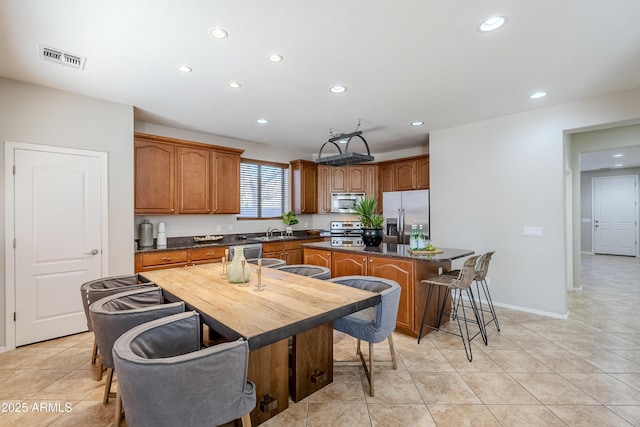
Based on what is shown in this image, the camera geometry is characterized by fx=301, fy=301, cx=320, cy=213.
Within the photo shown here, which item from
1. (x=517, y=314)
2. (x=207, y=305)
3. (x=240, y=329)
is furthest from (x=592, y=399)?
(x=207, y=305)

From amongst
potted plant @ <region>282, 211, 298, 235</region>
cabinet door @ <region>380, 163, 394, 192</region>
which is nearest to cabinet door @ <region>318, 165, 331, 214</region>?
potted plant @ <region>282, 211, 298, 235</region>

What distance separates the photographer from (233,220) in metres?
5.44

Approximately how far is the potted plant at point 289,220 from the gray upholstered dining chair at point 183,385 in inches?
184

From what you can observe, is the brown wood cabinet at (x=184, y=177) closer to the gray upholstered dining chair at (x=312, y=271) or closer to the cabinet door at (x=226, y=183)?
the cabinet door at (x=226, y=183)

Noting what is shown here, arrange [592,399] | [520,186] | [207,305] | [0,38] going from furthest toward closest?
[520,186], [0,38], [592,399], [207,305]

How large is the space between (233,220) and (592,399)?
16.3 ft

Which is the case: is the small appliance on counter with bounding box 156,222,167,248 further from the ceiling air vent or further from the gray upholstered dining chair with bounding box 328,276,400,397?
the gray upholstered dining chair with bounding box 328,276,400,397

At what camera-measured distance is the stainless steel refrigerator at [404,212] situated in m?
5.27

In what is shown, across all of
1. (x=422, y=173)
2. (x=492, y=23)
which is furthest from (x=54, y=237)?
(x=422, y=173)

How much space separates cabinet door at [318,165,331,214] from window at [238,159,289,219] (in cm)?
70

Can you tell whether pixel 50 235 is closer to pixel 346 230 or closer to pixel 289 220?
pixel 289 220

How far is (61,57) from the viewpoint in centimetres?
257

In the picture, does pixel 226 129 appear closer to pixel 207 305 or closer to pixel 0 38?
pixel 0 38

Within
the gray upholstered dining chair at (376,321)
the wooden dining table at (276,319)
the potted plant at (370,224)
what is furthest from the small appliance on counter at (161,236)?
the gray upholstered dining chair at (376,321)
